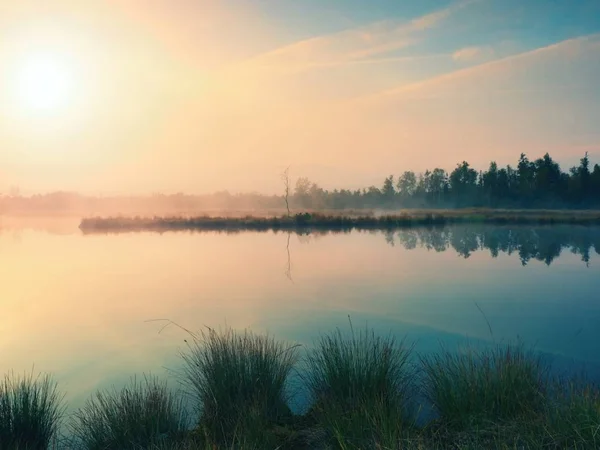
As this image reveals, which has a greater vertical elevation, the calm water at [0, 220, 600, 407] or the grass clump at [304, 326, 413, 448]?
the grass clump at [304, 326, 413, 448]

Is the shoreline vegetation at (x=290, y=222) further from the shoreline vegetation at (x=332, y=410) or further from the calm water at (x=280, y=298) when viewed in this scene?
the shoreline vegetation at (x=332, y=410)

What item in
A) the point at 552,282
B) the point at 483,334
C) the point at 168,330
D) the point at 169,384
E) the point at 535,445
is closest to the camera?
the point at 535,445

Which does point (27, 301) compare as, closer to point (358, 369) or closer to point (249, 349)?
point (249, 349)

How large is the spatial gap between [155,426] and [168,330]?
13.3 ft

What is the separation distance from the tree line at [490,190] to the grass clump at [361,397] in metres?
50.6

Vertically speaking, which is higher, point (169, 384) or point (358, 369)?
point (358, 369)

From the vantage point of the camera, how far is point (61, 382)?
5.40 m

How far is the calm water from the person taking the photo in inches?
254

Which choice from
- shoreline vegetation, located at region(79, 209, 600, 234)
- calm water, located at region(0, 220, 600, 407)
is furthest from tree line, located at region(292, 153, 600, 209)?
calm water, located at region(0, 220, 600, 407)

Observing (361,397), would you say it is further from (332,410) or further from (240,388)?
(240,388)

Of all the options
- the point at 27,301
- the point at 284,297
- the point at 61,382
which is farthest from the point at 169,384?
the point at 27,301

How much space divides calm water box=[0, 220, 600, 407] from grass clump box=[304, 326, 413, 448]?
6.65ft

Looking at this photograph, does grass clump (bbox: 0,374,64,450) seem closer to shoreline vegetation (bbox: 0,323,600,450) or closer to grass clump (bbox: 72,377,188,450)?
shoreline vegetation (bbox: 0,323,600,450)

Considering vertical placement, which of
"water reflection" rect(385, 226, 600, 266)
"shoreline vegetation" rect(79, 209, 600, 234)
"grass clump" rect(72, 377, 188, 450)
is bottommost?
"water reflection" rect(385, 226, 600, 266)
